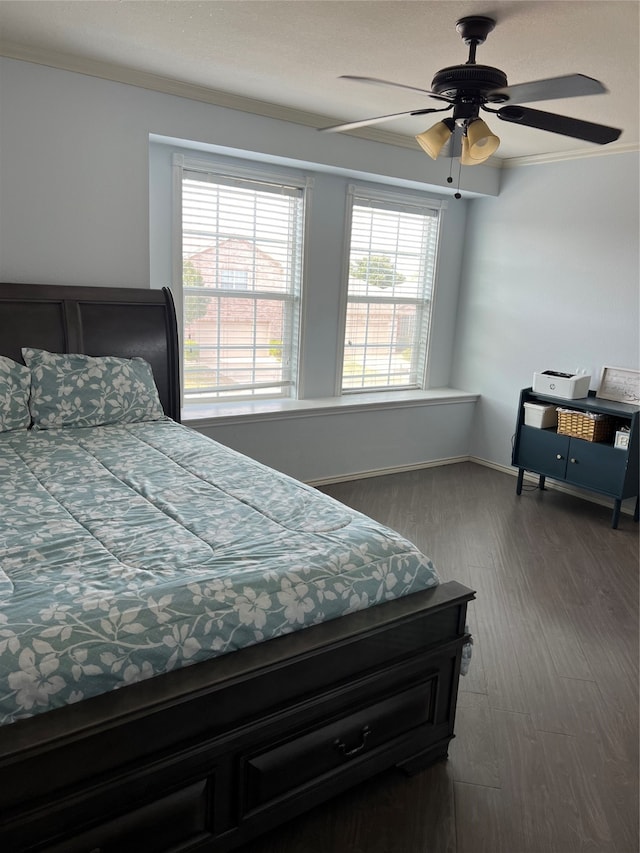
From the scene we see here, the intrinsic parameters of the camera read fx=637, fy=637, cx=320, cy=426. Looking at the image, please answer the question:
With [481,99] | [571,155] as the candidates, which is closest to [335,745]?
[481,99]

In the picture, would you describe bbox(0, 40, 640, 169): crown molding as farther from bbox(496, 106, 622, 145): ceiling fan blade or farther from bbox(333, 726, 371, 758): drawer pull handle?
bbox(333, 726, 371, 758): drawer pull handle

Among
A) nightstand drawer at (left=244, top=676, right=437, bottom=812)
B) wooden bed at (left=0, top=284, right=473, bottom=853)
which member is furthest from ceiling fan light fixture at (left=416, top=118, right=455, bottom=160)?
nightstand drawer at (left=244, top=676, right=437, bottom=812)

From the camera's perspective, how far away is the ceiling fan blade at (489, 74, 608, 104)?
202cm

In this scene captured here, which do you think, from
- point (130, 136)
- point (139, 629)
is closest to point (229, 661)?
point (139, 629)

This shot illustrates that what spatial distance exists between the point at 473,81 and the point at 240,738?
2.25 metres

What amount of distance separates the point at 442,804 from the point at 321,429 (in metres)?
3.08

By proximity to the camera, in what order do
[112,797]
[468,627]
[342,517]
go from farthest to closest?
[468,627], [342,517], [112,797]

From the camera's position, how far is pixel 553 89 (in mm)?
2111

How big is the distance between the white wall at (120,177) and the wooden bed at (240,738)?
261 centimetres

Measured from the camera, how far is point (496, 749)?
2.15 meters

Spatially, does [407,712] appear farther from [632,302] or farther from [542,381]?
[632,302]

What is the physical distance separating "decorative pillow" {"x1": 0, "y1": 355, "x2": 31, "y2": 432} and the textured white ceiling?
1545 millimetres

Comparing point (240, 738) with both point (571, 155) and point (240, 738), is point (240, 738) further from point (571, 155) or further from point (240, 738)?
point (571, 155)

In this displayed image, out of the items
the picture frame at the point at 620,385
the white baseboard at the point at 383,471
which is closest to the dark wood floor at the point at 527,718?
the white baseboard at the point at 383,471
